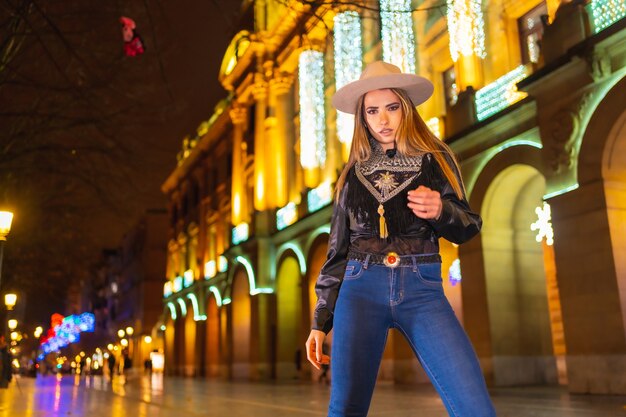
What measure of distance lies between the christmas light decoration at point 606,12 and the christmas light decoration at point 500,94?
8.46 ft

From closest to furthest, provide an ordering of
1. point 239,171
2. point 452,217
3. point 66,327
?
point 452,217, point 239,171, point 66,327

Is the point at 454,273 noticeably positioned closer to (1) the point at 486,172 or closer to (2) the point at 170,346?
(1) the point at 486,172

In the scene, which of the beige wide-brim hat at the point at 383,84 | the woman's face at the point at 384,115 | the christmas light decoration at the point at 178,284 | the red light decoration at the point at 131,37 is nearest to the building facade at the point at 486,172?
the red light decoration at the point at 131,37

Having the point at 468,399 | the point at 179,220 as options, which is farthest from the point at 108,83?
the point at 179,220

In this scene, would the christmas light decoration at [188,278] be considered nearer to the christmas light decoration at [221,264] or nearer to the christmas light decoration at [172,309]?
the christmas light decoration at [172,309]

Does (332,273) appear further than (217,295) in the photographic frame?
No

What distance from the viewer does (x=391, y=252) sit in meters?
2.93

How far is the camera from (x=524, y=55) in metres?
17.8

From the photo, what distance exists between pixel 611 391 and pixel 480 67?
9950mm

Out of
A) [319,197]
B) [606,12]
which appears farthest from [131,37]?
[319,197]

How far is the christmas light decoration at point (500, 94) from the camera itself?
16.3 metres

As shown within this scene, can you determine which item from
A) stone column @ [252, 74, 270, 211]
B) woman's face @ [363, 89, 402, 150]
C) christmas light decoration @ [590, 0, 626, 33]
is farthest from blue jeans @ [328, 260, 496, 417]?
stone column @ [252, 74, 270, 211]

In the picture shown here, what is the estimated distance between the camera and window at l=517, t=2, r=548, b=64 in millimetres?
17203

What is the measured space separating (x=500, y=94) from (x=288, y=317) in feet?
52.3
